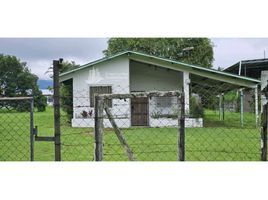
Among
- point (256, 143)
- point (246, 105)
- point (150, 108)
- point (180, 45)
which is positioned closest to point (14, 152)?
point (256, 143)

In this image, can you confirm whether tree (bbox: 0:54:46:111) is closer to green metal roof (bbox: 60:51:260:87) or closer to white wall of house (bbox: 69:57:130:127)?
white wall of house (bbox: 69:57:130:127)

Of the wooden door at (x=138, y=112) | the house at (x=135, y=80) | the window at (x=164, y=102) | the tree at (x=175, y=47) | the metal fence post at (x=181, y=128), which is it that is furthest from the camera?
the tree at (x=175, y=47)

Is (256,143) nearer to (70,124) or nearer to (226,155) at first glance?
(226,155)

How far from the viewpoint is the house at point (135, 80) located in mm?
16781

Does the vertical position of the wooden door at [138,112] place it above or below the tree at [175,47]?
below

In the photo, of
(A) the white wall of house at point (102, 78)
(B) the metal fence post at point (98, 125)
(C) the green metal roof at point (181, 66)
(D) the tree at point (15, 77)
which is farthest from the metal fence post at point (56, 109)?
(D) the tree at point (15, 77)

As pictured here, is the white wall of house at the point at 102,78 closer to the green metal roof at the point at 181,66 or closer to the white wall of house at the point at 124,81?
the white wall of house at the point at 124,81

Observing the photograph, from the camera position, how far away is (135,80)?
18.3m

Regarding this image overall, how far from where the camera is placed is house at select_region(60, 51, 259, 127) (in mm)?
16781

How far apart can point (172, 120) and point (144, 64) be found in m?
3.70

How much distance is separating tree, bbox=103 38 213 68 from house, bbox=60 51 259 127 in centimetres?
1881

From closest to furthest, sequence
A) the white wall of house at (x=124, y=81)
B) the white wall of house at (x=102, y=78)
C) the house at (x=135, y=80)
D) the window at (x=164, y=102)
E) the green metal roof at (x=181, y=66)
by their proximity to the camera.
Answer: the green metal roof at (x=181, y=66) → the house at (x=135, y=80) → the white wall of house at (x=124, y=81) → the white wall of house at (x=102, y=78) → the window at (x=164, y=102)

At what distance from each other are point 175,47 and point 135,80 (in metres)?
20.5

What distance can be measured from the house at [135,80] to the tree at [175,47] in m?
18.8
